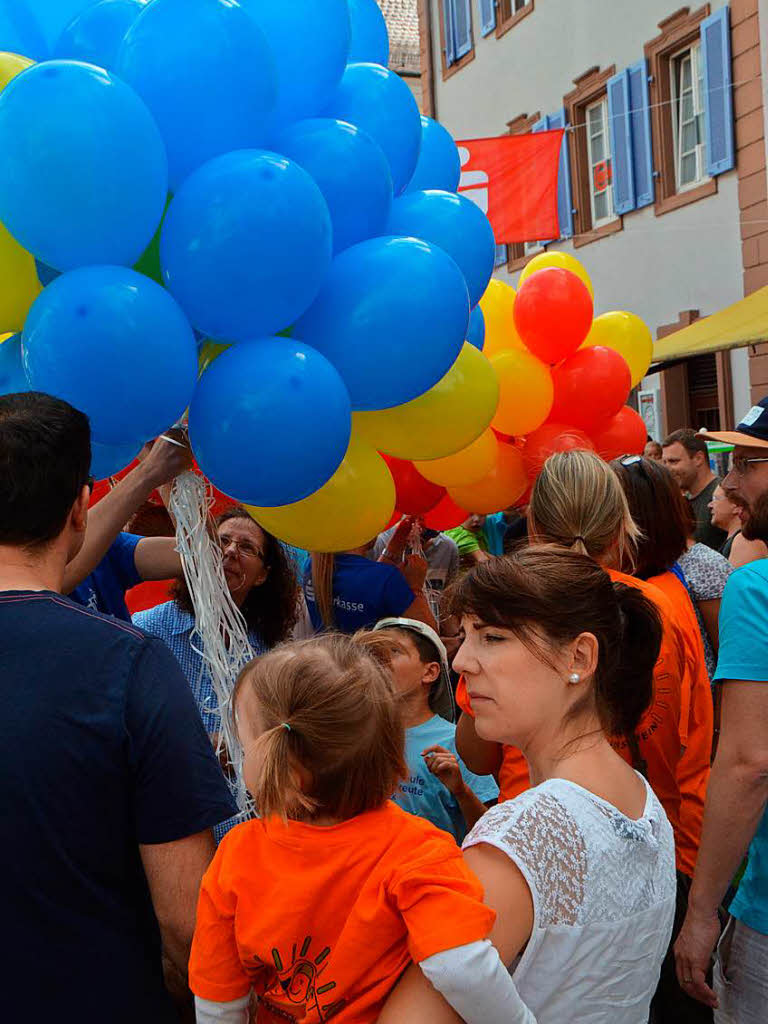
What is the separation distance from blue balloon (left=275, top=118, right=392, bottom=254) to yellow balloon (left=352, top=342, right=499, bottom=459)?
1.33 feet

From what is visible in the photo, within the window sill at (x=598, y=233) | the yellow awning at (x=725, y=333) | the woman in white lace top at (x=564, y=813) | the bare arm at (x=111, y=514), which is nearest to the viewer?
the woman in white lace top at (x=564, y=813)

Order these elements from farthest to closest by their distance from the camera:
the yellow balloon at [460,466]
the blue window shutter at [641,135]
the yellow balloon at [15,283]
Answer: the blue window shutter at [641,135], the yellow balloon at [460,466], the yellow balloon at [15,283]

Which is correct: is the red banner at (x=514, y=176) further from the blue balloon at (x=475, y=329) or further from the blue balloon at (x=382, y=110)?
the blue balloon at (x=382, y=110)

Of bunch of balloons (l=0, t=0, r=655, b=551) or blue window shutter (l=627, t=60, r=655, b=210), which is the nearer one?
bunch of balloons (l=0, t=0, r=655, b=551)

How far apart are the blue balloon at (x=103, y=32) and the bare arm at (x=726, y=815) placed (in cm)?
175

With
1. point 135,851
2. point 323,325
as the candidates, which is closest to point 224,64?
point 323,325

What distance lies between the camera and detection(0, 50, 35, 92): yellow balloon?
1.99 metres

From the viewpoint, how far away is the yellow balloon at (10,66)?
199cm

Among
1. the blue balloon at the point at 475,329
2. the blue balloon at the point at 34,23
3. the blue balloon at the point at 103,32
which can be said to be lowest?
Result: the blue balloon at the point at 475,329

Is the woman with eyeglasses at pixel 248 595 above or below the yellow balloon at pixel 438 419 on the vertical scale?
below

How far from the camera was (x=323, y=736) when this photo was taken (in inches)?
58.5

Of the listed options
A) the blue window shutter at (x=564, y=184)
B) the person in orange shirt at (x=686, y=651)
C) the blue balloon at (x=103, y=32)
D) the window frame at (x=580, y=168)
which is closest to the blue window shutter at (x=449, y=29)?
the blue window shutter at (x=564, y=184)

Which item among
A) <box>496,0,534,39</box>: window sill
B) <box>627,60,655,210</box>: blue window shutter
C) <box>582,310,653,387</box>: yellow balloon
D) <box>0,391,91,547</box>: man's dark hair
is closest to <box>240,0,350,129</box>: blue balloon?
<box>0,391,91,547</box>: man's dark hair

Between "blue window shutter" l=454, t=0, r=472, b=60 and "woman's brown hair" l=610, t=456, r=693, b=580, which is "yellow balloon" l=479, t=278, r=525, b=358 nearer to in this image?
"woman's brown hair" l=610, t=456, r=693, b=580
